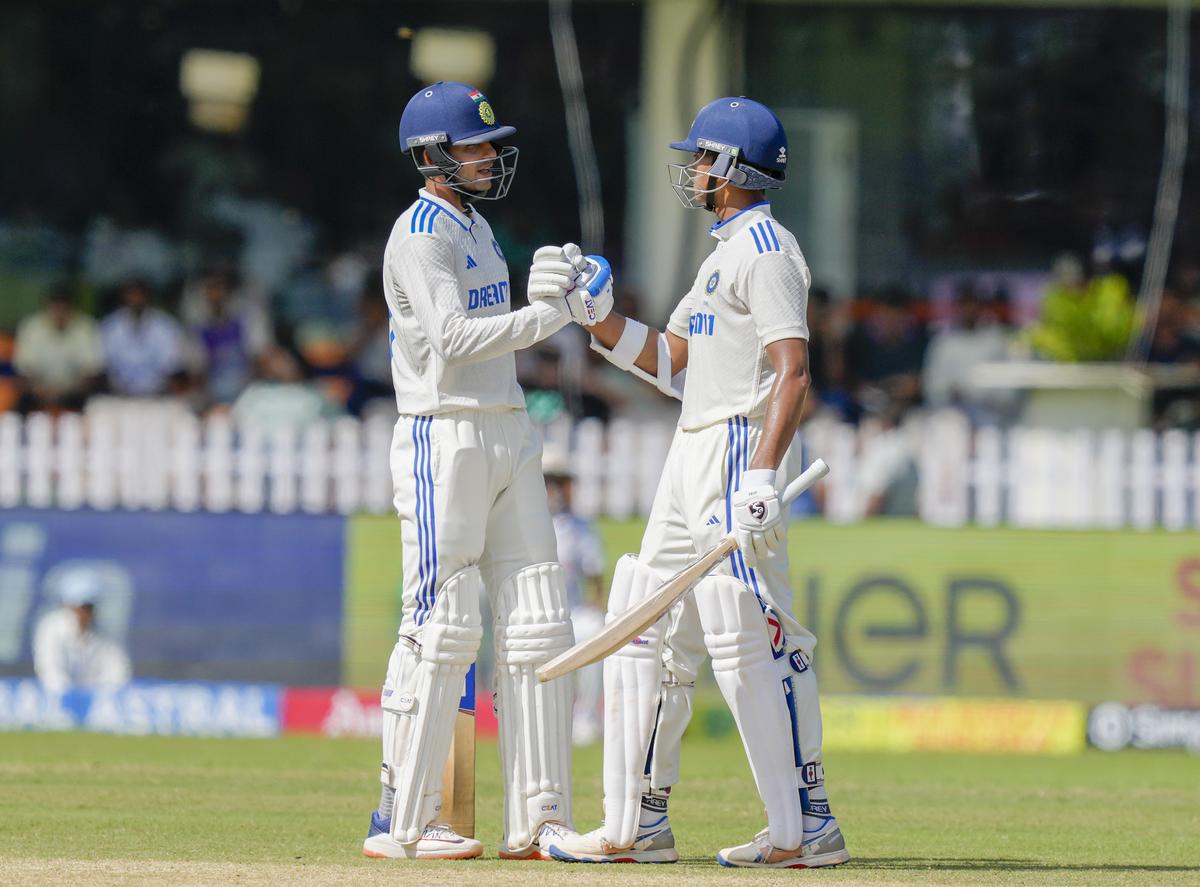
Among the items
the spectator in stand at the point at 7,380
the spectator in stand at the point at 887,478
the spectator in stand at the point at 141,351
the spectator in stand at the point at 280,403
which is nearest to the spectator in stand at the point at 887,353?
the spectator in stand at the point at 887,478

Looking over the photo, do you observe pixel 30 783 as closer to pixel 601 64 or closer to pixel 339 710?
pixel 339 710

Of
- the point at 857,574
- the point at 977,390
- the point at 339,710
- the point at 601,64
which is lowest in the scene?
the point at 339,710

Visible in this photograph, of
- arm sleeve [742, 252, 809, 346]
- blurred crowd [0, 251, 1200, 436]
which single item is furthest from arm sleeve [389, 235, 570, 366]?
blurred crowd [0, 251, 1200, 436]

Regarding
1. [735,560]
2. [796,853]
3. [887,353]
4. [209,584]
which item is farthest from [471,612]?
[887,353]

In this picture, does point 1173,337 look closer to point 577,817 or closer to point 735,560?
point 577,817

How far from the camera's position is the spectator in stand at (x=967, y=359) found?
15500 mm

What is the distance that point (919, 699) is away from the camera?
496 inches

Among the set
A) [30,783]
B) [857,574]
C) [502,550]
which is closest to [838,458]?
[857,574]

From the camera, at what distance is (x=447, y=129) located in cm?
653

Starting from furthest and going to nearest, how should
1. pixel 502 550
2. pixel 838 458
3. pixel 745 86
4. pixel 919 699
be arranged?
pixel 745 86 → pixel 838 458 → pixel 919 699 → pixel 502 550

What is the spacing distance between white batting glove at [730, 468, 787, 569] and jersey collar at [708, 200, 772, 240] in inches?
32.0

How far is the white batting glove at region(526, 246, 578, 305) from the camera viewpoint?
6.39m

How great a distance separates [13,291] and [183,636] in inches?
198

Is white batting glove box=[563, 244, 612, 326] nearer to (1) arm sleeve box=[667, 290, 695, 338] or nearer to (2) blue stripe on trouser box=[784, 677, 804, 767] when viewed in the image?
(1) arm sleeve box=[667, 290, 695, 338]
